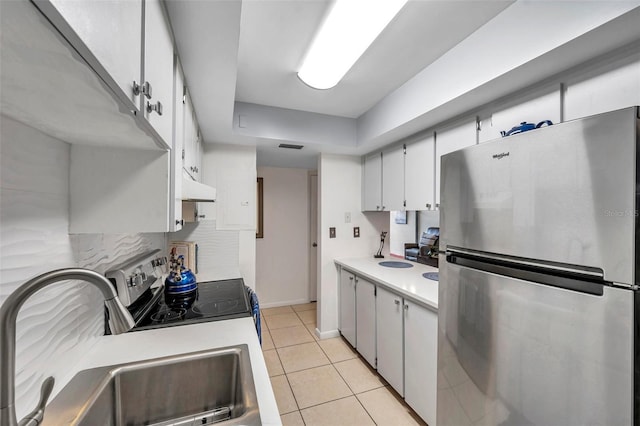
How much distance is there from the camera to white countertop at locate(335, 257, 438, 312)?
69.1 inches

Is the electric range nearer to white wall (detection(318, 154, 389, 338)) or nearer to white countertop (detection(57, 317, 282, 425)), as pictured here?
white countertop (detection(57, 317, 282, 425))

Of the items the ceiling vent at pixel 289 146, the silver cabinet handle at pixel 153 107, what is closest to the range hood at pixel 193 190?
the silver cabinet handle at pixel 153 107

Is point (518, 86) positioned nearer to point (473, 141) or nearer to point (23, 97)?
point (473, 141)

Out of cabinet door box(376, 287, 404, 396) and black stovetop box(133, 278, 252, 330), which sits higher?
black stovetop box(133, 278, 252, 330)

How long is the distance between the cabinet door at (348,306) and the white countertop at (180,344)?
59.6 inches

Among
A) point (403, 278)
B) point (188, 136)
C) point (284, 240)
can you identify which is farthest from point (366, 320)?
point (188, 136)

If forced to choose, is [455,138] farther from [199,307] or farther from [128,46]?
[199,307]

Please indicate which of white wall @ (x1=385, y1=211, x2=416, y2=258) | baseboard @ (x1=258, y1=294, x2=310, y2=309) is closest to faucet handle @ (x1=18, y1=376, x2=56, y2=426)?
white wall @ (x1=385, y1=211, x2=416, y2=258)

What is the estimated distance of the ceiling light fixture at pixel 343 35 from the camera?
119 cm

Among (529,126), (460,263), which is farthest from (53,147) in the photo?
(529,126)

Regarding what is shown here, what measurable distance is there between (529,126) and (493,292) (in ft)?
2.64

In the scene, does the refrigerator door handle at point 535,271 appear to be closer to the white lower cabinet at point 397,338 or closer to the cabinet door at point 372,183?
the white lower cabinet at point 397,338

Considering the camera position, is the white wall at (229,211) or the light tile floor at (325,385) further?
the white wall at (229,211)

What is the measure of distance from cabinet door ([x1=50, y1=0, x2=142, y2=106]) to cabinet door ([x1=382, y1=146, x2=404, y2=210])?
7.16ft
